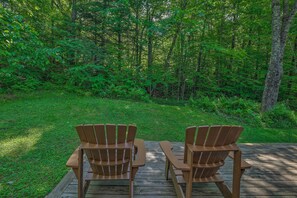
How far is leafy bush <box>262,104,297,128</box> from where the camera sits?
19.2ft

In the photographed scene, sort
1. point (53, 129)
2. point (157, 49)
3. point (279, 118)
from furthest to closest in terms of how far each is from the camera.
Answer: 1. point (157, 49)
2. point (279, 118)
3. point (53, 129)

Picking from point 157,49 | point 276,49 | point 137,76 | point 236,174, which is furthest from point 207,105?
point 236,174

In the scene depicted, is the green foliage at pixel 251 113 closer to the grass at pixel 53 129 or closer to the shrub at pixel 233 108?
the shrub at pixel 233 108

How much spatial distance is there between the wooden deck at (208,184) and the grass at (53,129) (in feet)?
1.71

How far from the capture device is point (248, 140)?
4.45 metres

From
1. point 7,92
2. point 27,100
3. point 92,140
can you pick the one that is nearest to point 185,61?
point 27,100

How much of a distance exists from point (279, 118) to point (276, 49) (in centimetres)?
231

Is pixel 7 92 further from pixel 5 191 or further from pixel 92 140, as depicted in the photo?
pixel 92 140

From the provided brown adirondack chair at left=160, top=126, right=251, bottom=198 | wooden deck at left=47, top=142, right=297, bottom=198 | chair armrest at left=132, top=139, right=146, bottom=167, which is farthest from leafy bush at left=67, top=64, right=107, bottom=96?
brown adirondack chair at left=160, top=126, right=251, bottom=198

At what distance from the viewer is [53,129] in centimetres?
431

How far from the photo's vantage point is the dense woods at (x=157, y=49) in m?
8.34

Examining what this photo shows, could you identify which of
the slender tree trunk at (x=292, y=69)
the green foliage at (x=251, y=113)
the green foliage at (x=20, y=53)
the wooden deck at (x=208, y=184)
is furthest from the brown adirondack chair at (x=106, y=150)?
the slender tree trunk at (x=292, y=69)

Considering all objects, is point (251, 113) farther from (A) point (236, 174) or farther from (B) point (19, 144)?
(B) point (19, 144)

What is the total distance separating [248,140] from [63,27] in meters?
9.45
